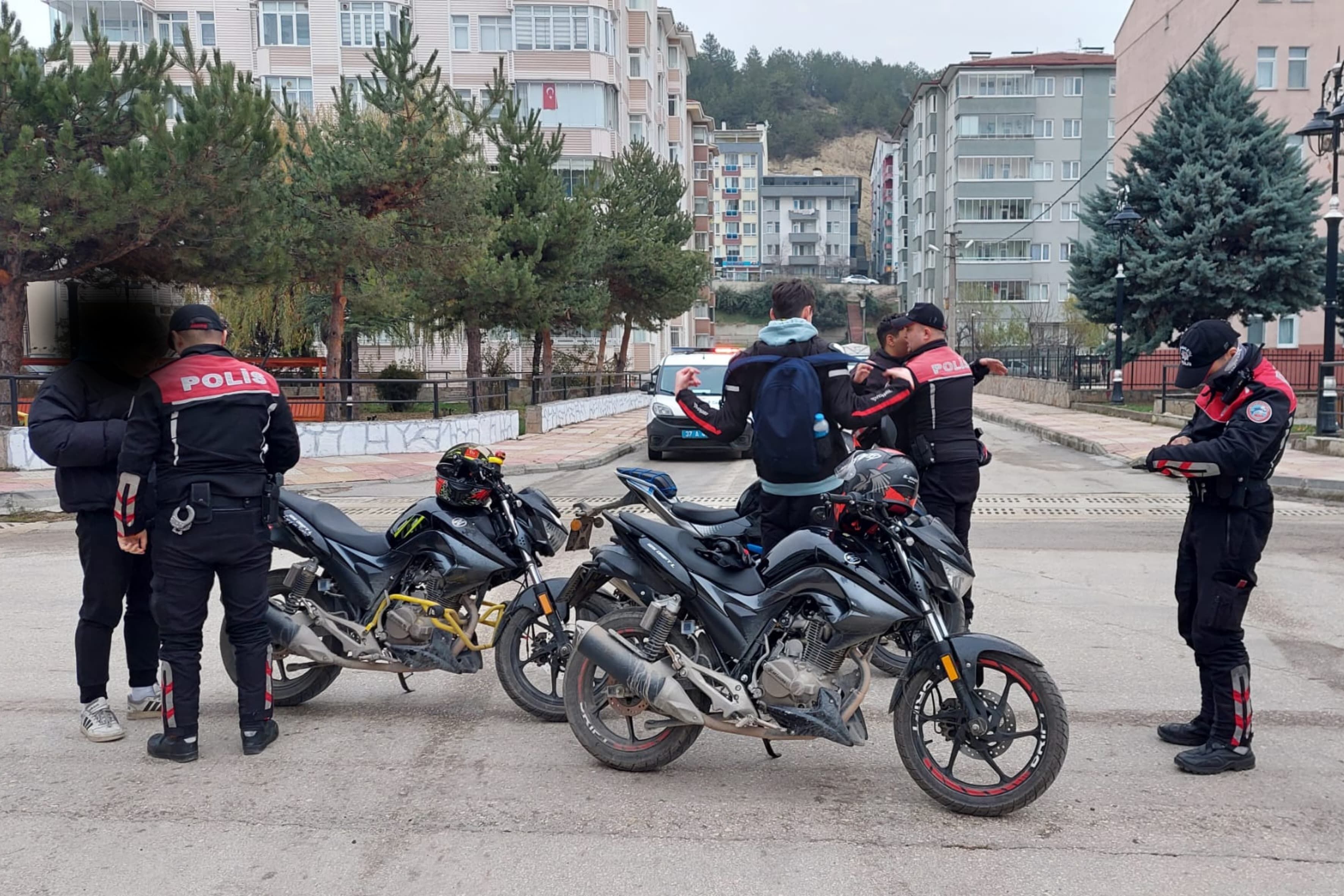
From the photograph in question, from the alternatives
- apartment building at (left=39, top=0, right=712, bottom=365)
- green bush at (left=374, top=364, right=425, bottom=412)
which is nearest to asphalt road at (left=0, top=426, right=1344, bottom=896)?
green bush at (left=374, top=364, right=425, bottom=412)

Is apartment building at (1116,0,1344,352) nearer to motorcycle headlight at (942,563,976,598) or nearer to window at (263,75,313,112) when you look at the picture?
window at (263,75,313,112)

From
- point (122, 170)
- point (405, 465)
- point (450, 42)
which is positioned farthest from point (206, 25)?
point (405, 465)

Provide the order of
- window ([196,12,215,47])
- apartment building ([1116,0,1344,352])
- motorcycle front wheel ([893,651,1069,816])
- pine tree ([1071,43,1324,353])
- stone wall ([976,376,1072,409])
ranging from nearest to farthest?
motorcycle front wheel ([893,651,1069,816]) → pine tree ([1071,43,1324,353]) → stone wall ([976,376,1072,409]) → apartment building ([1116,0,1344,352]) → window ([196,12,215,47])

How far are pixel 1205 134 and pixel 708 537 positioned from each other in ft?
103

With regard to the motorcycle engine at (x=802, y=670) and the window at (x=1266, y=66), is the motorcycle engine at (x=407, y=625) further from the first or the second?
the window at (x=1266, y=66)

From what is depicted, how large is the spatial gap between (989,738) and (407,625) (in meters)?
2.63

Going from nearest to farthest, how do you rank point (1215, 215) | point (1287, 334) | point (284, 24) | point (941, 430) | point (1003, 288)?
1. point (941, 430)
2. point (1215, 215)
3. point (1287, 334)
4. point (284, 24)
5. point (1003, 288)

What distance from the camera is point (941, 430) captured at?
609cm

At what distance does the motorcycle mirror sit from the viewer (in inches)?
234

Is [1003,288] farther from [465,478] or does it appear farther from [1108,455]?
[465,478]

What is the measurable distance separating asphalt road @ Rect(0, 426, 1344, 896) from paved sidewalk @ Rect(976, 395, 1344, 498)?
1.98 metres

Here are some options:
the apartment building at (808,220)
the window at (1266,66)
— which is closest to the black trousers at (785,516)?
the window at (1266,66)

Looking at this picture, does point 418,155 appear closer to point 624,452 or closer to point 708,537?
point 624,452

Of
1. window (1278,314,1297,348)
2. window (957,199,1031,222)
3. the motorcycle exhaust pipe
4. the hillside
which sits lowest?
the motorcycle exhaust pipe
